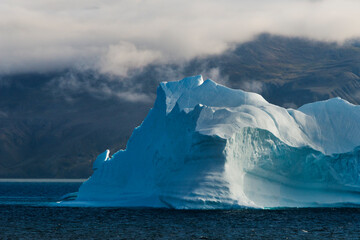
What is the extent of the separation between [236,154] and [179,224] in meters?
6.85

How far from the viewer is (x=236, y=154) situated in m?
36.8

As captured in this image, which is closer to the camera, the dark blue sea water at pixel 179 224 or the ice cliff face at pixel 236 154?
the dark blue sea water at pixel 179 224

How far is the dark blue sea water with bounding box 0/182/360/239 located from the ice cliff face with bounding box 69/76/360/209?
1165mm

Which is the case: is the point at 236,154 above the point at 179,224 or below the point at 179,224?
above

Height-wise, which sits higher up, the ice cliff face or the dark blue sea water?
the ice cliff face

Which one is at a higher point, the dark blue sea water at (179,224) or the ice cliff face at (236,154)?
the ice cliff face at (236,154)

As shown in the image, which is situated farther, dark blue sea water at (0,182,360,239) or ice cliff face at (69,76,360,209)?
ice cliff face at (69,76,360,209)

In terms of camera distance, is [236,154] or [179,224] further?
[236,154]

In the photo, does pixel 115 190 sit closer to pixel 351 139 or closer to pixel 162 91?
pixel 162 91

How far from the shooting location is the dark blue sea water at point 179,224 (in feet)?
93.1

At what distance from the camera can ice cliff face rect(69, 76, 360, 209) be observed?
116ft

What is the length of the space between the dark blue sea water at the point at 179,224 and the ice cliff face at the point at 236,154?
3.82 ft

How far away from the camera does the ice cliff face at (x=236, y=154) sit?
35.4 m

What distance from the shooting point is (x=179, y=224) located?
32094 mm
